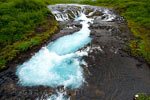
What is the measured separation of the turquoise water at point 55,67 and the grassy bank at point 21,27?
1.72 metres

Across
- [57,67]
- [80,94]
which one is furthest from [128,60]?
[57,67]

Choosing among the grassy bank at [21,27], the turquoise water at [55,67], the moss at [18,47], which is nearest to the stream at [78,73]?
the turquoise water at [55,67]

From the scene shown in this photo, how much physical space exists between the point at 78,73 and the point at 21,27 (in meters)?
9.50

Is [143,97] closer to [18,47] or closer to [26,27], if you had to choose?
[18,47]

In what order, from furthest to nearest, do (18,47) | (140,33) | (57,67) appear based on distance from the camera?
1. (140,33)
2. (18,47)
3. (57,67)

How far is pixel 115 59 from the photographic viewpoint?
27.8 ft

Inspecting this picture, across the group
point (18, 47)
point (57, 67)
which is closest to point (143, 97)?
point (57, 67)

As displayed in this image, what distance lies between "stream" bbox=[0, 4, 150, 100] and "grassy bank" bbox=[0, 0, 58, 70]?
140 cm

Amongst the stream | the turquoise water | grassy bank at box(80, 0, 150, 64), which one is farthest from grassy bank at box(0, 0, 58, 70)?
grassy bank at box(80, 0, 150, 64)

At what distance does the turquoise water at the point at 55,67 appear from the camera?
6.76m

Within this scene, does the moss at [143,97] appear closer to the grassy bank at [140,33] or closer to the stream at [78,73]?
the stream at [78,73]

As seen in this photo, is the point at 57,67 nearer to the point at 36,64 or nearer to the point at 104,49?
the point at 36,64

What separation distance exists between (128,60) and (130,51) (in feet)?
4.49

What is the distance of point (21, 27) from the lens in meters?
12.0
